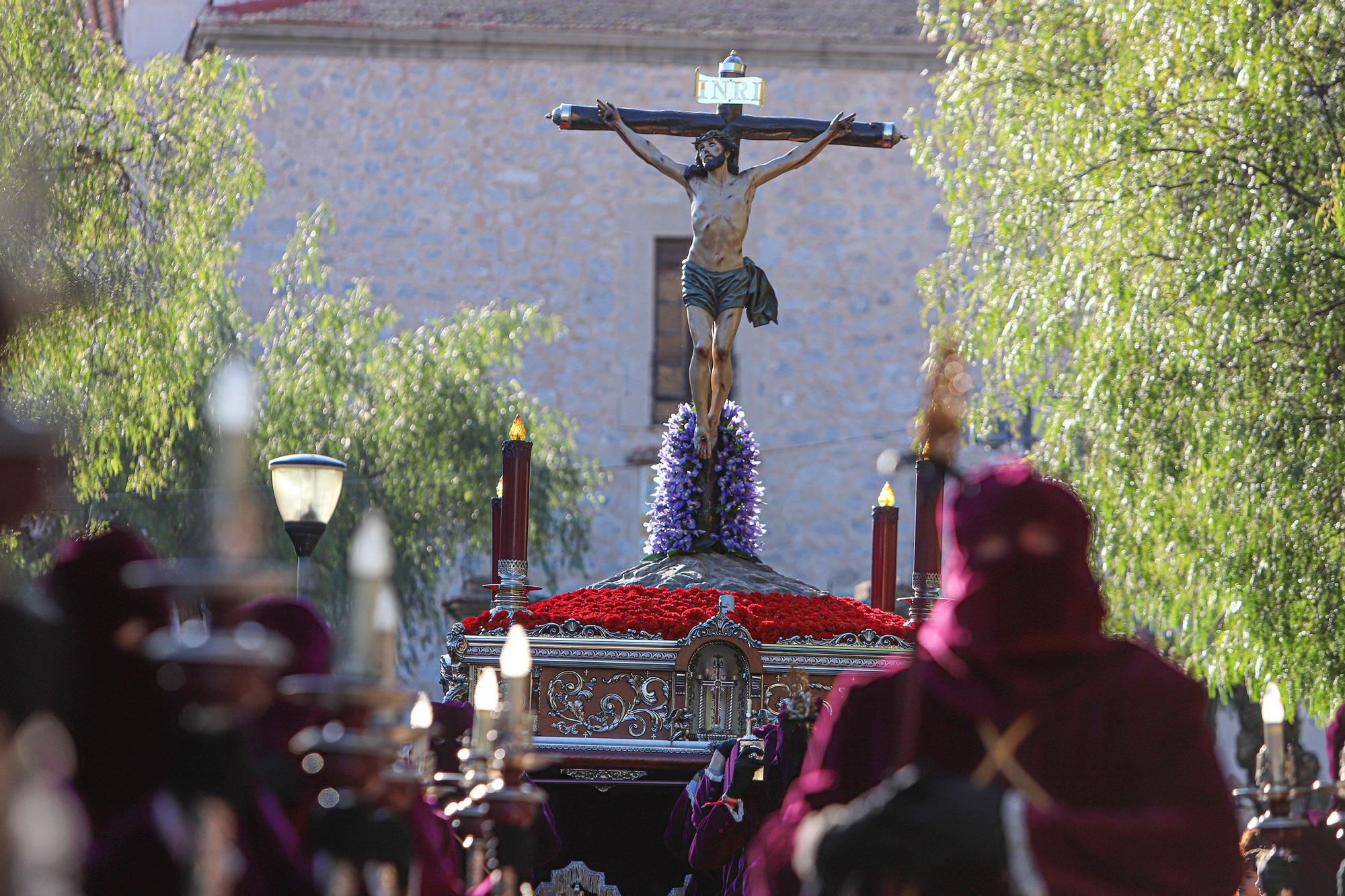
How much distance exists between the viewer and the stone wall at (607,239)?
22797mm

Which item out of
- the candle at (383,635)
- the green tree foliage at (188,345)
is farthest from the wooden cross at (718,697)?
the candle at (383,635)

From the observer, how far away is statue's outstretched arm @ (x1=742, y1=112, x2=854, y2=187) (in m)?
9.95

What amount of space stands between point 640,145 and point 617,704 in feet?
10.0

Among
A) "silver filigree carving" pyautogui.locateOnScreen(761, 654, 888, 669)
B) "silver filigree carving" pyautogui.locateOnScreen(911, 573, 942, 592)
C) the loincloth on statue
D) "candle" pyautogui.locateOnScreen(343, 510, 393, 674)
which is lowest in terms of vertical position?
"silver filigree carving" pyautogui.locateOnScreen(761, 654, 888, 669)

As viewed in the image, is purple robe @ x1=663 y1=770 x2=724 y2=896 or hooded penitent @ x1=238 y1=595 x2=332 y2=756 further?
purple robe @ x1=663 y1=770 x2=724 y2=896

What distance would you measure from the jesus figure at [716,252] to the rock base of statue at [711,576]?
0.68 m

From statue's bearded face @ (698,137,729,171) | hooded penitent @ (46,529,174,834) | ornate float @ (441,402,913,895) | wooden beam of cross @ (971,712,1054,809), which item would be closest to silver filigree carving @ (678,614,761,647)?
ornate float @ (441,402,913,895)

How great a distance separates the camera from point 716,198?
Answer: 32.7 feet

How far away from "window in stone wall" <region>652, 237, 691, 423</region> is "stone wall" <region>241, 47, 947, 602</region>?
14 centimetres

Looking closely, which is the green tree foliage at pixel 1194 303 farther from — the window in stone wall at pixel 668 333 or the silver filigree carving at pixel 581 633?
the window in stone wall at pixel 668 333

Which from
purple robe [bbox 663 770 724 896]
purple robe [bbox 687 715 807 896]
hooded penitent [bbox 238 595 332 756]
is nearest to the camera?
hooded penitent [bbox 238 595 332 756]

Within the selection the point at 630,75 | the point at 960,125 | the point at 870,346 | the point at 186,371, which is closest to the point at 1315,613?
the point at 960,125

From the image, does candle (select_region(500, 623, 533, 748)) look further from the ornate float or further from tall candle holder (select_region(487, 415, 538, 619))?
tall candle holder (select_region(487, 415, 538, 619))

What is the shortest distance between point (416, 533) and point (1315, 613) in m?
10.3
